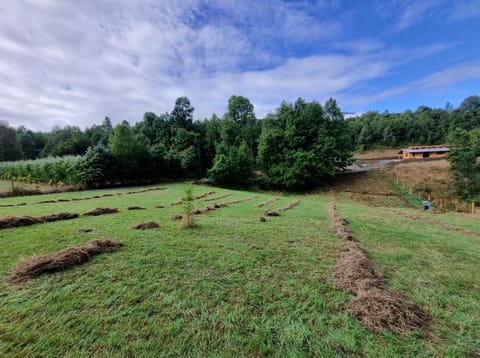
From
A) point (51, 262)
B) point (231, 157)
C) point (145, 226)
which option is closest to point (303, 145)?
point (231, 157)

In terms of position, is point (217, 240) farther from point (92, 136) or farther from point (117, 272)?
point (92, 136)

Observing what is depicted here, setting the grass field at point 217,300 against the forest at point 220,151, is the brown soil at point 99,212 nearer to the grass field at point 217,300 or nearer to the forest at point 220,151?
the grass field at point 217,300

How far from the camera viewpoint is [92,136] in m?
44.2

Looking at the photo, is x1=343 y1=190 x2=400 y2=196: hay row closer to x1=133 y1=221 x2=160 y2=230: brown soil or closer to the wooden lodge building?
x1=133 y1=221 x2=160 y2=230: brown soil

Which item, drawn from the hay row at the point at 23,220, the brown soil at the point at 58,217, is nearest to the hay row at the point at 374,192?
the brown soil at the point at 58,217

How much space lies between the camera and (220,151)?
29828 mm

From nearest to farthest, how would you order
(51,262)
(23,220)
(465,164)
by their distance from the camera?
(51,262) → (23,220) → (465,164)

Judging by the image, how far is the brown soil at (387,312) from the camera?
206 centimetres

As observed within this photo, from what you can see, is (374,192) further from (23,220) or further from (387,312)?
(23,220)

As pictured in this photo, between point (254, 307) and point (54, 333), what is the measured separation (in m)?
1.94

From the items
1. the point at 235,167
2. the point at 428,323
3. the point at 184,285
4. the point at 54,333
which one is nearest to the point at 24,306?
the point at 54,333

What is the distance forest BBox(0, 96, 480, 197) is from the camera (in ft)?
65.0

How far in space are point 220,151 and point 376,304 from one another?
28450mm

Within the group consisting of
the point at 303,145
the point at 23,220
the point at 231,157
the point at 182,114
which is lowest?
the point at 23,220
